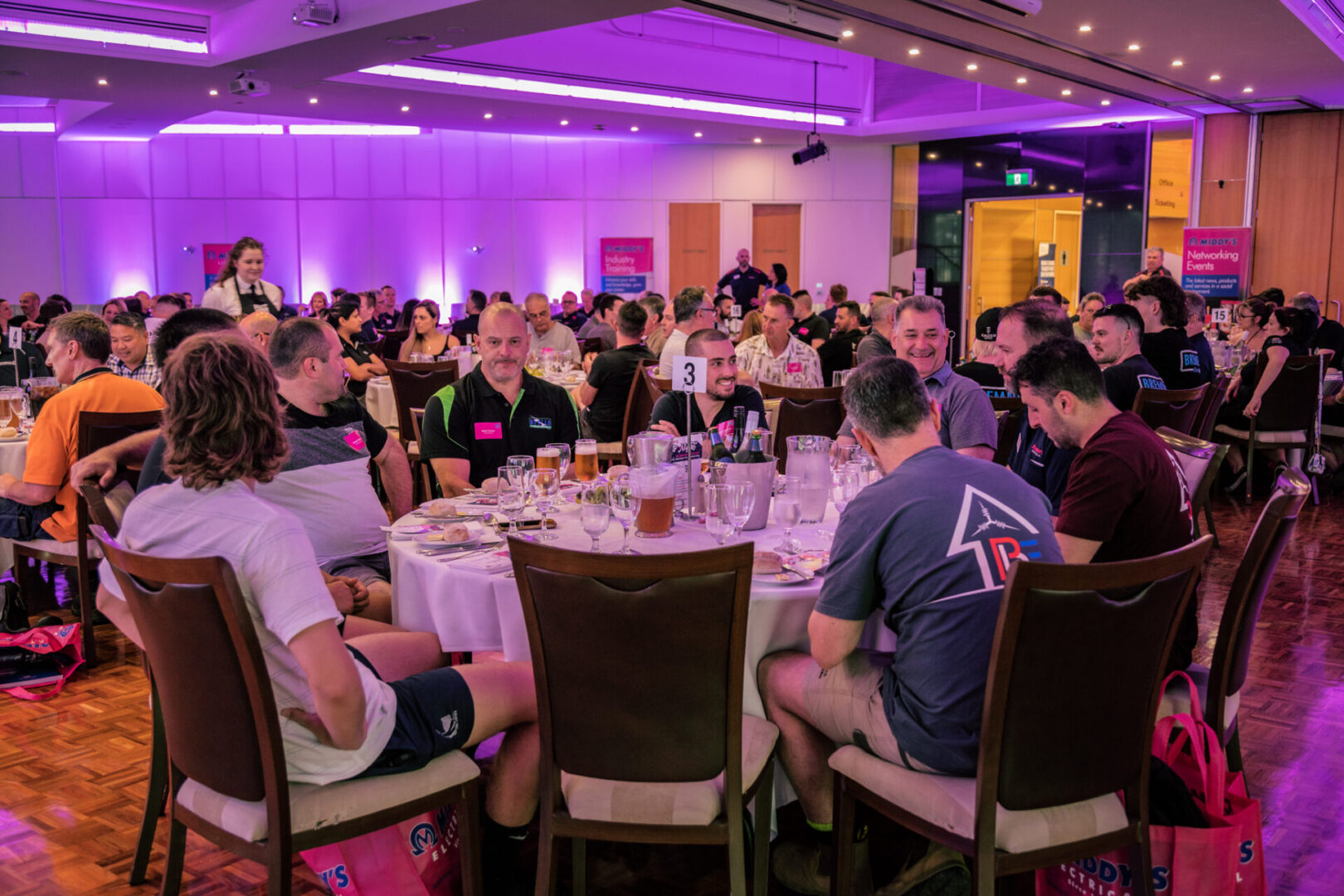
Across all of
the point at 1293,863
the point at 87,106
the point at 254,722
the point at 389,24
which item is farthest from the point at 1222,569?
the point at 87,106

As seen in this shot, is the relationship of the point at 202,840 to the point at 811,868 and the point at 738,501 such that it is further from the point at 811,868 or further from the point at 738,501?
the point at 738,501

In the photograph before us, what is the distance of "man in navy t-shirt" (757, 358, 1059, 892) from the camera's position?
6.89 ft

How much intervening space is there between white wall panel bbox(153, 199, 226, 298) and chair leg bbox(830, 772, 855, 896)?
16.2 m

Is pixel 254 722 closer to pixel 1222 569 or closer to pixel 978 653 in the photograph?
pixel 978 653

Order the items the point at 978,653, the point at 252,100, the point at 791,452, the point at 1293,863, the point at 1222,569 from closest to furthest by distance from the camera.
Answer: the point at 978,653
the point at 1293,863
the point at 791,452
the point at 1222,569
the point at 252,100

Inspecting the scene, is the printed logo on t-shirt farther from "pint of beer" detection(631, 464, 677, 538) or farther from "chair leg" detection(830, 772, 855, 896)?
"pint of beer" detection(631, 464, 677, 538)

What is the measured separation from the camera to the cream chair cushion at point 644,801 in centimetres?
211

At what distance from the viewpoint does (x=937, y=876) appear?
8.14ft

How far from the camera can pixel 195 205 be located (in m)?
16.2

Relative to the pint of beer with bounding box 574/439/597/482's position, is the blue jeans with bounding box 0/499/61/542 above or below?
below

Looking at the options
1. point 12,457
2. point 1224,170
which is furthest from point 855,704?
point 1224,170

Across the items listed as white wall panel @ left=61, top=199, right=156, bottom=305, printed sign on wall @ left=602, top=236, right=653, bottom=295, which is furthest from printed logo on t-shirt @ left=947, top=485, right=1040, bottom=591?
white wall panel @ left=61, top=199, right=156, bottom=305

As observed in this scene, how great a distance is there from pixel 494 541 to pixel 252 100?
11.3m

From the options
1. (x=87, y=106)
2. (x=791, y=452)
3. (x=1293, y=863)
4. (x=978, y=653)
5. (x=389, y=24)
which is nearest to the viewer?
(x=978, y=653)
